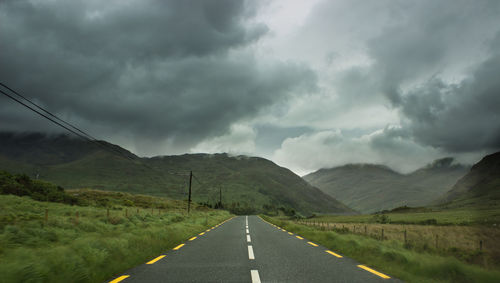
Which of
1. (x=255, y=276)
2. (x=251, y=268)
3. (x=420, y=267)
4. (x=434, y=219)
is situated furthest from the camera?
(x=434, y=219)

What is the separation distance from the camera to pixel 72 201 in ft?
194

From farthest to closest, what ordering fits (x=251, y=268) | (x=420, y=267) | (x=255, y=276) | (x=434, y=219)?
(x=434, y=219)
(x=251, y=268)
(x=420, y=267)
(x=255, y=276)

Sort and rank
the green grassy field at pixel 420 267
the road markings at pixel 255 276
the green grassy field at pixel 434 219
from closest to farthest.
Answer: the road markings at pixel 255 276 < the green grassy field at pixel 420 267 < the green grassy field at pixel 434 219

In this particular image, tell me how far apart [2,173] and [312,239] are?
67964 mm

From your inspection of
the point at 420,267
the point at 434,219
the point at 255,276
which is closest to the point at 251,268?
the point at 255,276

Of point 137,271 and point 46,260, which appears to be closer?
point 46,260

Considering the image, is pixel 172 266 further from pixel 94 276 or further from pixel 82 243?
pixel 82 243

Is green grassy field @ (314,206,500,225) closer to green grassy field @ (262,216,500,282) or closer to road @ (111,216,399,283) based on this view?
green grassy field @ (262,216,500,282)

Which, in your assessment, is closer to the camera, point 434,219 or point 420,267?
point 420,267

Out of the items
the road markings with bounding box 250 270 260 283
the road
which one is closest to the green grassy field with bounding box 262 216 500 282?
the road

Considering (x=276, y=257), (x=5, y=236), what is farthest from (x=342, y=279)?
(x=5, y=236)

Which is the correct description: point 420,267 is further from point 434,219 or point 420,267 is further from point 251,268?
point 434,219

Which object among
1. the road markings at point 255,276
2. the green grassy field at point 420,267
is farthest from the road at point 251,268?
the green grassy field at point 420,267

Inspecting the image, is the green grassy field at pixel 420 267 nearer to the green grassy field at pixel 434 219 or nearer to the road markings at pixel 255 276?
the road markings at pixel 255 276
